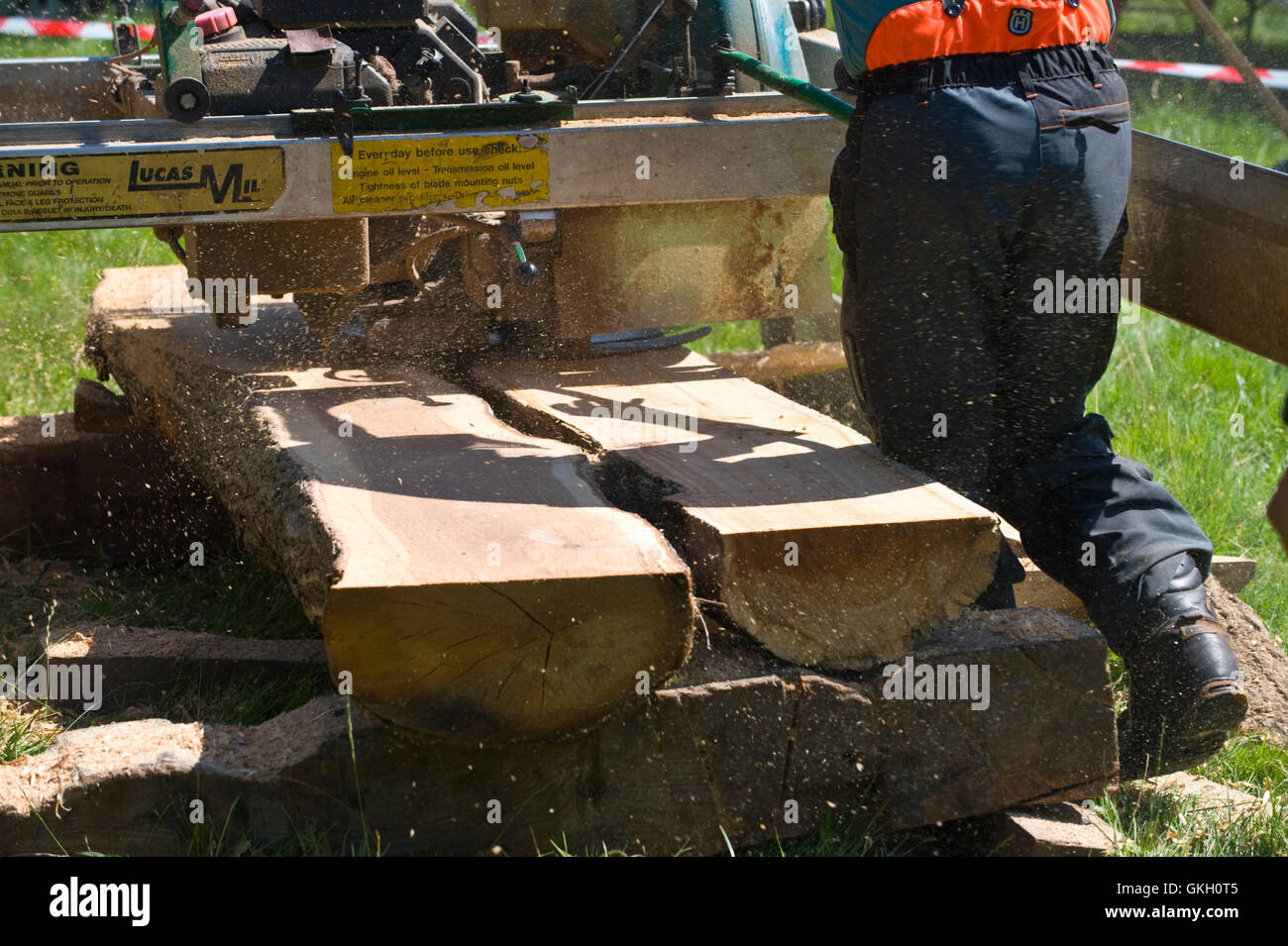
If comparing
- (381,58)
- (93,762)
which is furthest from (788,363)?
(93,762)

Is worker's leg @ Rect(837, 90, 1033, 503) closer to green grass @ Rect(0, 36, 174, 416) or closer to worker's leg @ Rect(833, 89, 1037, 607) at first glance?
worker's leg @ Rect(833, 89, 1037, 607)

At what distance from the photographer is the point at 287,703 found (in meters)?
3.38

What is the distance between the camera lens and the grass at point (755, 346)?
2877 millimetres

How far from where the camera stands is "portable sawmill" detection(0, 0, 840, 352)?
10.2 ft

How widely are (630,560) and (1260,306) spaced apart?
5.34 ft

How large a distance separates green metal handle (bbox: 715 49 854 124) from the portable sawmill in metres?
0.05

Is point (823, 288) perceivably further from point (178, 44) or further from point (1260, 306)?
point (178, 44)

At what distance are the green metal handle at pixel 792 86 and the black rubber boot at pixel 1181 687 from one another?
1339 mm

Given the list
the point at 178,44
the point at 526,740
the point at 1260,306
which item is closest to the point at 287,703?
the point at 526,740

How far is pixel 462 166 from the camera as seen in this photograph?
324 cm

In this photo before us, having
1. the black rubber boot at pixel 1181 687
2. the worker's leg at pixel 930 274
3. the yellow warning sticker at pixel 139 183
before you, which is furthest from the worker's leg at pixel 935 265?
the yellow warning sticker at pixel 139 183

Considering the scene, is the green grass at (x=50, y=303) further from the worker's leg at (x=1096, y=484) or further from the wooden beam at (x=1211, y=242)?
the wooden beam at (x=1211, y=242)

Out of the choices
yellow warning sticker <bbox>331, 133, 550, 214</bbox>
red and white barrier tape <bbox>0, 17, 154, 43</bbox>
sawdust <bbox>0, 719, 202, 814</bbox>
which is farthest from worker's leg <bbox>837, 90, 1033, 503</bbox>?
red and white barrier tape <bbox>0, 17, 154, 43</bbox>

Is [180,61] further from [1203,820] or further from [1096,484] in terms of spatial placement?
[1203,820]
